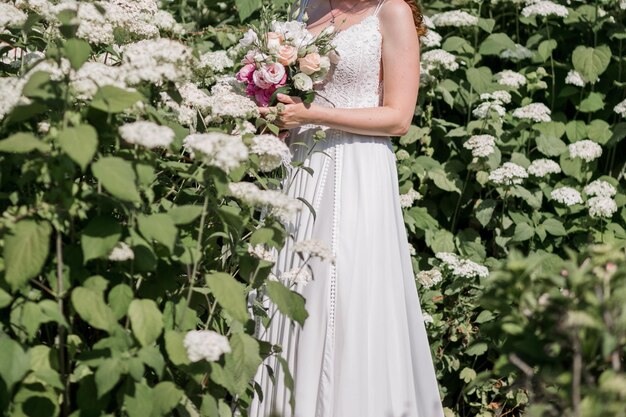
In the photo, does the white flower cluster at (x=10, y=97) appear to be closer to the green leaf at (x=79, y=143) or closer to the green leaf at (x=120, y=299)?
the green leaf at (x=79, y=143)

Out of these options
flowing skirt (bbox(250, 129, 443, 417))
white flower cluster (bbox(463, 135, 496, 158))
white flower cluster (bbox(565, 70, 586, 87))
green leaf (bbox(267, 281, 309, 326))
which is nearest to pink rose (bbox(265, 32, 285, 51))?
flowing skirt (bbox(250, 129, 443, 417))

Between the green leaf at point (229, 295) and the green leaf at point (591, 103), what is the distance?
2865 millimetres

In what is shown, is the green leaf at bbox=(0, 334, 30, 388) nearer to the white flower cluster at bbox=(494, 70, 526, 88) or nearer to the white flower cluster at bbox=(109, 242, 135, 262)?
the white flower cluster at bbox=(109, 242, 135, 262)

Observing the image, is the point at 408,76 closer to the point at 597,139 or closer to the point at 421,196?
the point at 421,196

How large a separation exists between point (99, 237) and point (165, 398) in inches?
15.3

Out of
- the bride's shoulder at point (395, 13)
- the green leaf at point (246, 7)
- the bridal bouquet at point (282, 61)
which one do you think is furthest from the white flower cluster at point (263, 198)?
the green leaf at point (246, 7)

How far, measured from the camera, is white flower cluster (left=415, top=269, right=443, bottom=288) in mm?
3695

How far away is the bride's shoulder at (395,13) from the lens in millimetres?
2975

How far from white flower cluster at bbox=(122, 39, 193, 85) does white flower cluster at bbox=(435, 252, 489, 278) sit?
6.08 feet

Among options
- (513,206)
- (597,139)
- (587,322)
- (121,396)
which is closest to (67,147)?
(121,396)

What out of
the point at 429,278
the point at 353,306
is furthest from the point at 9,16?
the point at 429,278

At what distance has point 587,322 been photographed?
154 centimetres

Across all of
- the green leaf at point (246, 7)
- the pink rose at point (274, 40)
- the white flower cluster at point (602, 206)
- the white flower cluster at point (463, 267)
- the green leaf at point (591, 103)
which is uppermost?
the pink rose at point (274, 40)

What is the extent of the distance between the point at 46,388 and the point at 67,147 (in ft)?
2.03
